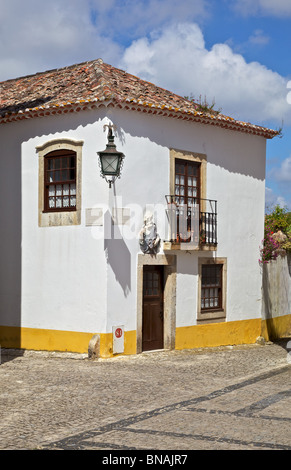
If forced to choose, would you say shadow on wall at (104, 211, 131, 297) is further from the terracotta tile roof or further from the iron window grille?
the terracotta tile roof

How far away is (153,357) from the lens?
42.2 ft

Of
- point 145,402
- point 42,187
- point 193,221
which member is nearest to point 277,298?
point 193,221

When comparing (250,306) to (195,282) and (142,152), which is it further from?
(142,152)

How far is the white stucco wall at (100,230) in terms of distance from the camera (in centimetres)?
1260

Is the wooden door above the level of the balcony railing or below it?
below

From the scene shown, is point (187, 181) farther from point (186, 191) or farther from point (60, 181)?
point (60, 181)

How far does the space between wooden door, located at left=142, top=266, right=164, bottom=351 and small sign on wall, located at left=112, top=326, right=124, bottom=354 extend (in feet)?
2.78

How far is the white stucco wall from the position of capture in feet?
41.3

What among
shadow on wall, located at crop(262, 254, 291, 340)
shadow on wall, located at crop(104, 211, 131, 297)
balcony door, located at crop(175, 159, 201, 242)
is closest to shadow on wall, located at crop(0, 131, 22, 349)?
shadow on wall, located at crop(104, 211, 131, 297)

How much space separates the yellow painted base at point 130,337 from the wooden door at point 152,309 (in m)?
0.47

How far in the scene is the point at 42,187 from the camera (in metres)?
13.5

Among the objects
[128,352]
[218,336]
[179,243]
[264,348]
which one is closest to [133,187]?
[179,243]

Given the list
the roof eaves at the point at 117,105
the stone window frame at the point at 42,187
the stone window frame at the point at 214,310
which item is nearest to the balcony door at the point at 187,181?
the roof eaves at the point at 117,105

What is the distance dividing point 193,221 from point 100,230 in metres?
2.48
